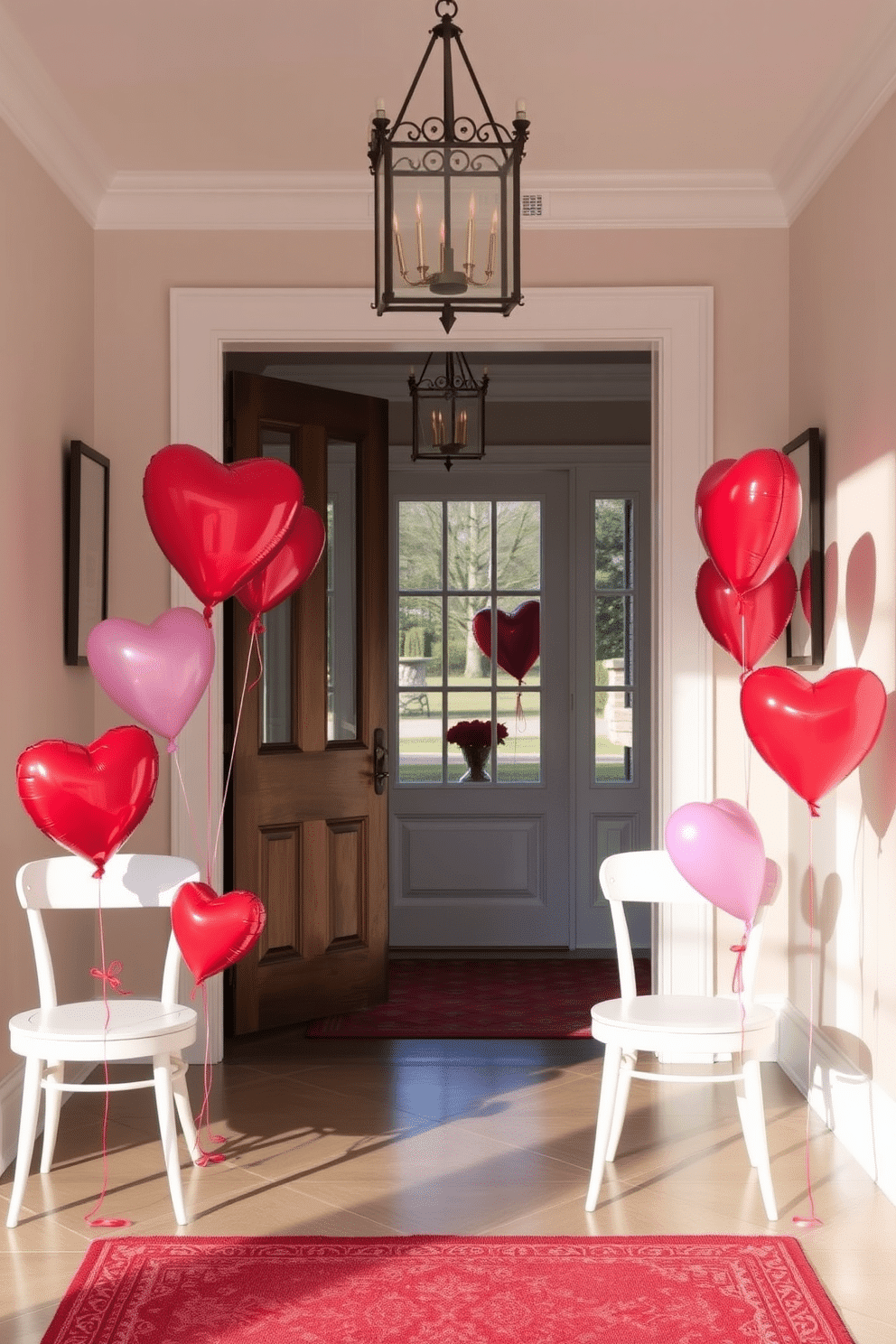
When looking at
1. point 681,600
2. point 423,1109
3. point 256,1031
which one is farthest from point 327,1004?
point 681,600

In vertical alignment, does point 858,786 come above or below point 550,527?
below

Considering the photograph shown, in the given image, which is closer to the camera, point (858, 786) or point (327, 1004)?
point (858, 786)

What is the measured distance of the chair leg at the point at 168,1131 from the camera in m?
3.06

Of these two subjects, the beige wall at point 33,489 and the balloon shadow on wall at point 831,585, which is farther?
the balloon shadow on wall at point 831,585

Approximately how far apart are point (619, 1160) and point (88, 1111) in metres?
1.55

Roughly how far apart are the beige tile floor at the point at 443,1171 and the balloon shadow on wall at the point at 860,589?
136 cm

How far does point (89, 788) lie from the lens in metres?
2.93

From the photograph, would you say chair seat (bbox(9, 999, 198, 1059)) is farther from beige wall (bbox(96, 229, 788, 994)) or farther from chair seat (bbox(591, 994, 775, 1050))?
beige wall (bbox(96, 229, 788, 994))

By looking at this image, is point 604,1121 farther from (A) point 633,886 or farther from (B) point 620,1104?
(A) point 633,886

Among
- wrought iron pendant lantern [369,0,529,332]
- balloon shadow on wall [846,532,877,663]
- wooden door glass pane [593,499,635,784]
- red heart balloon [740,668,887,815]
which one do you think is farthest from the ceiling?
wooden door glass pane [593,499,635,784]

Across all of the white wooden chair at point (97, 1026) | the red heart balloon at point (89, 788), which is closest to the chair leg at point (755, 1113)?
the white wooden chair at point (97, 1026)

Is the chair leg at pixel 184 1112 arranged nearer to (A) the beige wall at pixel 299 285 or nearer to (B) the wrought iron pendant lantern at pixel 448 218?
(A) the beige wall at pixel 299 285

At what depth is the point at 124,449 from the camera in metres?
4.51

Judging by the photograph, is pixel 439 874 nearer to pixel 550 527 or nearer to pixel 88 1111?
pixel 550 527
